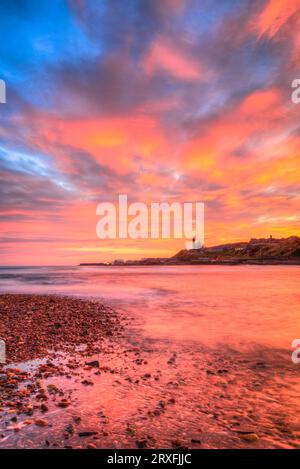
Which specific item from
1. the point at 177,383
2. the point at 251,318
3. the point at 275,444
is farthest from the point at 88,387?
the point at 251,318

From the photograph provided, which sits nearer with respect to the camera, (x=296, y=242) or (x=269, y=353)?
(x=269, y=353)

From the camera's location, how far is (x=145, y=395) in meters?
6.03

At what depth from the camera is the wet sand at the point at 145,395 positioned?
4555mm

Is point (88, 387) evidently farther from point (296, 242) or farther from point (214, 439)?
point (296, 242)

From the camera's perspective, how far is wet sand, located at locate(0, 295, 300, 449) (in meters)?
4.55

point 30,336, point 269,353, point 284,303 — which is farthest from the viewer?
point 284,303

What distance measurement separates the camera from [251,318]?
48.4 ft

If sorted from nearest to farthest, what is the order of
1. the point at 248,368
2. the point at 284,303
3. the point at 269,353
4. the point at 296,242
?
1. the point at 248,368
2. the point at 269,353
3. the point at 284,303
4. the point at 296,242

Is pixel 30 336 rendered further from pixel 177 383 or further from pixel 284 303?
pixel 284 303

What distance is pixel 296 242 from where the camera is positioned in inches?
5679

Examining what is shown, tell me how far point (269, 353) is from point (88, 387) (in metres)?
5.68
